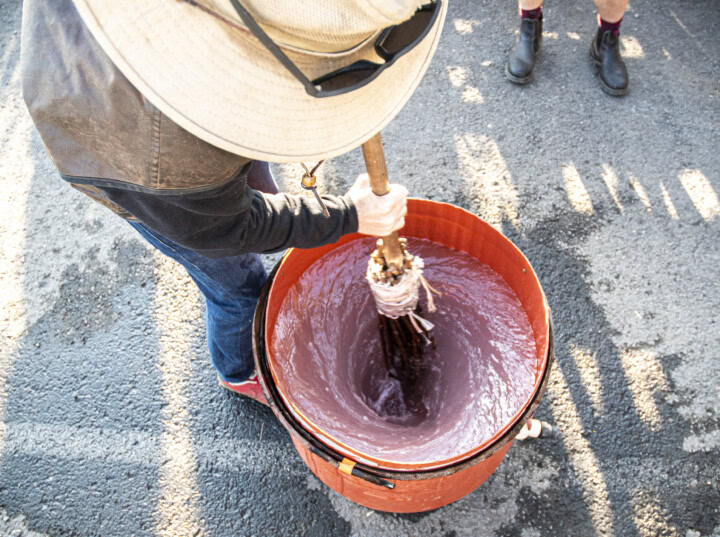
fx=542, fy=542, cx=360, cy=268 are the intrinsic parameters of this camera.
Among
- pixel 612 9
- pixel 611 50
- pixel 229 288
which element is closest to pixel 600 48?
pixel 611 50

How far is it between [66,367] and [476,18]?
3.13 m

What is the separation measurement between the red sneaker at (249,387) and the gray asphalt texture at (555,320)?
7 cm

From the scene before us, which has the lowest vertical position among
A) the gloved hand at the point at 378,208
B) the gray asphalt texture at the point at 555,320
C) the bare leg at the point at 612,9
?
the gray asphalt texture at the point at 555,320

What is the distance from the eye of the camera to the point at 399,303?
1721mm

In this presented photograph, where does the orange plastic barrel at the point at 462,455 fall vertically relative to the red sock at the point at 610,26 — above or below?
above

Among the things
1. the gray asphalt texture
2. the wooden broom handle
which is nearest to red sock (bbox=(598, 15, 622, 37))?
the gray asphalt texture

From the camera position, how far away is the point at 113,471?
2.05 metres

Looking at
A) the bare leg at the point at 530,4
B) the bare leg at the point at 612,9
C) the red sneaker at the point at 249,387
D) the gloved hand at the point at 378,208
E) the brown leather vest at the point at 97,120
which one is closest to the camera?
the brown leather vest at the point at 97,120

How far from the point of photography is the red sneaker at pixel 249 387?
2078 millimetres

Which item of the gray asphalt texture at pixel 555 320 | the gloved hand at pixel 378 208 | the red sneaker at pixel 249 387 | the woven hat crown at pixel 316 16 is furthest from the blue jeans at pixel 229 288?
the woven hat crown at pixel 316 16

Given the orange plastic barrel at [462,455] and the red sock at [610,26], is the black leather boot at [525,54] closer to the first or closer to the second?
the red sock at [610,26]

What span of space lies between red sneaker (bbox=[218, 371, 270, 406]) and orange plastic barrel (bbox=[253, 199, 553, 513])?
0.50m

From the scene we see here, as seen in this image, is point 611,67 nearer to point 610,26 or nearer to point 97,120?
point 610,26

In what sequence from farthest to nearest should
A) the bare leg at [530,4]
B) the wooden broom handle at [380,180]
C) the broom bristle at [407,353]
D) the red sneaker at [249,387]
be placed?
the bare leg at [530,4] → the red sneaker at [249,387] → the broom bristle at [407,353] → the wooden broom handle at [380,180]
